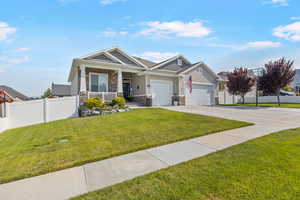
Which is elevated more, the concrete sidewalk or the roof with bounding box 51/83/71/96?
the roof with bounding box 51/83/71/96

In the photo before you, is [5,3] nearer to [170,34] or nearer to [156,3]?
[156,3]

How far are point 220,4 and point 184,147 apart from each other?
990cm

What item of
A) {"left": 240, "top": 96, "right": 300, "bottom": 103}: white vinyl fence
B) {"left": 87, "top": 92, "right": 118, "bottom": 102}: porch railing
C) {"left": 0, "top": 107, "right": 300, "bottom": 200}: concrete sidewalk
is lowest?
{"left": 0, "top": 107, "right": 300, "bottom": 200}: concrete sidewalk

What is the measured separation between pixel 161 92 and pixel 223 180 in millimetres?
12111

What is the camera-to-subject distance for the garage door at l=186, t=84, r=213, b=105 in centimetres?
1566

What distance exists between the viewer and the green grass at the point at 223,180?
199 centimetres

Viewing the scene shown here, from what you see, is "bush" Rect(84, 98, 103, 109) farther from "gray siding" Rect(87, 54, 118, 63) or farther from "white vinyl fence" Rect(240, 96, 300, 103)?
"white vinyl fence" Rect(240, 96, 300, 103)

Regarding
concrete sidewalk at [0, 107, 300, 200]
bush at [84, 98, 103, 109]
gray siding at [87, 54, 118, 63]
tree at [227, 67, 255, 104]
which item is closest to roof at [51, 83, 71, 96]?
gray siding at [87, 54, 118, 63]

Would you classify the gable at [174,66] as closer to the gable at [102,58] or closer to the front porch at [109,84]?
the front porch at [109,84]

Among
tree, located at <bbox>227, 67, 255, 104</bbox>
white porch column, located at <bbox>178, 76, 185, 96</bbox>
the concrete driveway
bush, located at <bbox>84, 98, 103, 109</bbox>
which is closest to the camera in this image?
the concrete driveway

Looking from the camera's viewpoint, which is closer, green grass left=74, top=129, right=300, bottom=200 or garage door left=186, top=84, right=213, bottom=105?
green grass left=74, top=129, right=300, bottom=200

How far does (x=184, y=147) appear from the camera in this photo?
3869 mm

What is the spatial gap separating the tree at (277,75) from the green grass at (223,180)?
15.7m

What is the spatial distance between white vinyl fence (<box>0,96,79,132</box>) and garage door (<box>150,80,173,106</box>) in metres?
6.88
